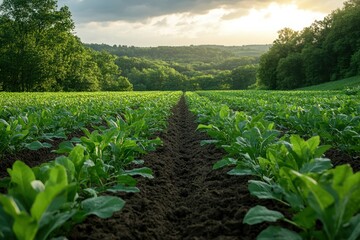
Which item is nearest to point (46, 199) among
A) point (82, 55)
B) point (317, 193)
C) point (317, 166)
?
point (317, 193)

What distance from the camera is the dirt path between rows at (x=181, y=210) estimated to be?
2.69m

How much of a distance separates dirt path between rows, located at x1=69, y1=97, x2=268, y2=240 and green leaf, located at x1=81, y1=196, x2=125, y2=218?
448 millimetres

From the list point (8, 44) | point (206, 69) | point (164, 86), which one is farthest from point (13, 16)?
point (206, 69)

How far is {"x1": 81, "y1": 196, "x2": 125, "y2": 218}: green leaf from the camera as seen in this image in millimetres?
1985

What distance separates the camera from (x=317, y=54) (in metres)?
57.3

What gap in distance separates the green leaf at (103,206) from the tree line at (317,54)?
5151 cm

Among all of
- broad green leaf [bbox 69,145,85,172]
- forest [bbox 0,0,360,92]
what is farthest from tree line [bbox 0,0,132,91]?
broad green leaf [bbox 69,145,85,172]

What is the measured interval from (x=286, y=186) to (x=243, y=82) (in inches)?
3999

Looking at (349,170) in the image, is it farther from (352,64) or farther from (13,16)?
(352,64)

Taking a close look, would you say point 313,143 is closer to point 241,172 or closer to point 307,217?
point 241,172

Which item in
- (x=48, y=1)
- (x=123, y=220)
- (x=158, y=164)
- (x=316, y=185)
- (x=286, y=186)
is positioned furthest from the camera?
(x=48, y=1)

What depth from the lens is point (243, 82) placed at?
101875mm

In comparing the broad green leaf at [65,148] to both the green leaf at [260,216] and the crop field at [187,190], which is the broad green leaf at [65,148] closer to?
the crop field at [187,190]

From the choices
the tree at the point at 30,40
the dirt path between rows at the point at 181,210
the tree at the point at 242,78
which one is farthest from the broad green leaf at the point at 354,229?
the tree at the point at 242,78
